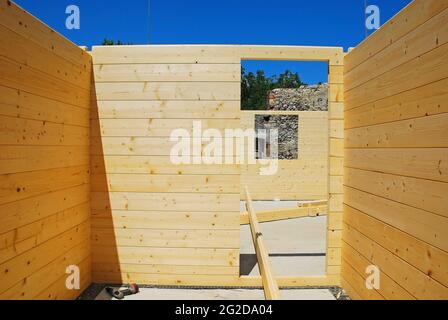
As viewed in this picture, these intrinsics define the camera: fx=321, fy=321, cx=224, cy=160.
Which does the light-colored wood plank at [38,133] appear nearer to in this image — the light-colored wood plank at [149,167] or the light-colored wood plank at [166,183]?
the light-colored wood plank at [149,167]

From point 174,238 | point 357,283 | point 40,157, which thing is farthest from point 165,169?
point 357,283

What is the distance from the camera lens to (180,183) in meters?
3.22

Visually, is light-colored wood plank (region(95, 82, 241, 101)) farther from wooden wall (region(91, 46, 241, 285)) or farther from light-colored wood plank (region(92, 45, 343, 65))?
light-colored wood plank (region(92, 45, 343, 65))

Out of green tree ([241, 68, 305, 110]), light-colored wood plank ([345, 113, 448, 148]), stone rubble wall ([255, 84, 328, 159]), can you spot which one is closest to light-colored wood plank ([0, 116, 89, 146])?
light-colored wood plank ([345, 113, 448, 148])

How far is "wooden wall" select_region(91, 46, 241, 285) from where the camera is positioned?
3.18 meters

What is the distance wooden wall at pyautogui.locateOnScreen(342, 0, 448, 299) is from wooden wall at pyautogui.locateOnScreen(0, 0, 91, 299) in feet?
8.03

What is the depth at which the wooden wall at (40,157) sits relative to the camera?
1949 millimetres

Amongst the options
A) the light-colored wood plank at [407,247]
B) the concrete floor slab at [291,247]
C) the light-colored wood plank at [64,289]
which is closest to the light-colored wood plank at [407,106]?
the light-colored wood plank at [407,247]

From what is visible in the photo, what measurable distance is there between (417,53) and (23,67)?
2482mm

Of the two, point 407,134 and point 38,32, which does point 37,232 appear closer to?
point 38,32
